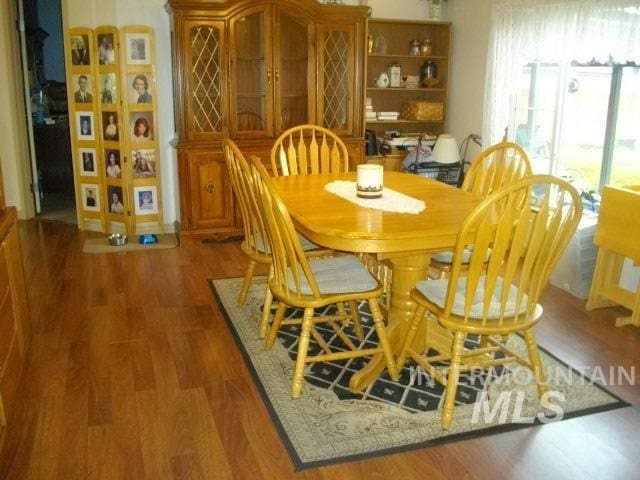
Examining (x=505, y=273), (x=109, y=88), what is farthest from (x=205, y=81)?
(x=505, y=273)

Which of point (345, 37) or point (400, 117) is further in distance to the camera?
point (400, 117)

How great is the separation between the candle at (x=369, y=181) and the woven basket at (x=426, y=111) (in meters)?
2.81

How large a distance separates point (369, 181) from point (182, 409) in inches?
47.6

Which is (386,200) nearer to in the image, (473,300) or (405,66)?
(473,300)

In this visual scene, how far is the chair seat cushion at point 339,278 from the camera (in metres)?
2.44

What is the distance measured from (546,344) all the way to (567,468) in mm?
1003

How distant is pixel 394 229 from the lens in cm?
222

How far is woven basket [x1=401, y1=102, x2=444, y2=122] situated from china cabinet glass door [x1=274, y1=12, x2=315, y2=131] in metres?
1.08

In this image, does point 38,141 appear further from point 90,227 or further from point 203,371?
point 203,371

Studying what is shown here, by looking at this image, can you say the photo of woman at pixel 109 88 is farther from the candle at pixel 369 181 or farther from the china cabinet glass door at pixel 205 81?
the candle at pixel 369 181

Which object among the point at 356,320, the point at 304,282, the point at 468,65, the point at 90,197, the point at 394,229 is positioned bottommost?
the point at 356,320

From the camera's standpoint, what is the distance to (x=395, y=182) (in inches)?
126

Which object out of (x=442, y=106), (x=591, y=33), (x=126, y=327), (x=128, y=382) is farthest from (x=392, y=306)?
(x=442, y=106)

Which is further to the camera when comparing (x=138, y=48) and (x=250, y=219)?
(x=138, y=48)
